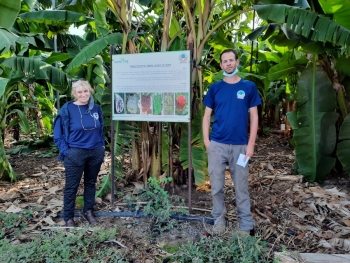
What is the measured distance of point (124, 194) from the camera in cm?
440

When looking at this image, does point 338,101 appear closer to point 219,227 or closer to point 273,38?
point 273,38

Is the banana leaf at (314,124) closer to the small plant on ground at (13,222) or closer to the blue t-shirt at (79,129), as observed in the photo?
the blue t-shirt at (79,129)

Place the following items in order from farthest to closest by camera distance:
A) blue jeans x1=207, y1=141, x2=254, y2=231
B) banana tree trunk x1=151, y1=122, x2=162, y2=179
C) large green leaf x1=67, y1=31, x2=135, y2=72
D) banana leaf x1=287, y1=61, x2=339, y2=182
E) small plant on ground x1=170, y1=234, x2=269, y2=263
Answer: banana leaf x1=287, y1=61, x2=339, y2=182
banana tree trunk x1=151, y1=122, x2=162, y2=179
large green leaf x1=67, y1=31, x2=135, y2=72
blue jeans x1=207, y1=141, x2=254, y2=231
small plant on ground x1=170, y1=234, x2=269, y2=263

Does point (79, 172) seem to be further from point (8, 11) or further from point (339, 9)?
point (339, 9)

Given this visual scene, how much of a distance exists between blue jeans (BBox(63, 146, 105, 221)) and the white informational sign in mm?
707

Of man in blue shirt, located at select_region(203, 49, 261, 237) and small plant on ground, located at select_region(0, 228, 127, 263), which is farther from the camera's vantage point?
man in blue shirt, located at select_region(203, 49, 261, 237)

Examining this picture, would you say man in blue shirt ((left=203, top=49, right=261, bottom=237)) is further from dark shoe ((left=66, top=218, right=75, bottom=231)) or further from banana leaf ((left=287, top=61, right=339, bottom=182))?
banana leaf ((left=287, top=61, right=339, bottom=182))

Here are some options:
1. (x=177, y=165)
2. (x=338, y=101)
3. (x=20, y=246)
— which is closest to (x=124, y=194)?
(x=177, y=165)

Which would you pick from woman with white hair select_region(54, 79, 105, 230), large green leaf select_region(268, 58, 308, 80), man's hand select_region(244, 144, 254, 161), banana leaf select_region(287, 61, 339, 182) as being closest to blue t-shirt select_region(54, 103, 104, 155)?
woman with white hair select_region(54, 79, 105, 230)

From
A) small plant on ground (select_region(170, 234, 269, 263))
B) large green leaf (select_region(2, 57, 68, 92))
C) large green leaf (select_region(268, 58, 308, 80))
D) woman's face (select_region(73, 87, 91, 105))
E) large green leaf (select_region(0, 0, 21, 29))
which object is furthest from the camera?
large green leaf (select_region(268, 58, 308, 80))

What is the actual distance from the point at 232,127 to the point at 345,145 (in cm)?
260

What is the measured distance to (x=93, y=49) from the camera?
155 inches

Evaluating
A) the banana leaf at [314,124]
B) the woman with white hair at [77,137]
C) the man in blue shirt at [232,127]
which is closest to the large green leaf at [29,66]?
the woman with white hair at [77,137]

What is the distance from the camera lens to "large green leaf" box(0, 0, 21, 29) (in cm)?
395
